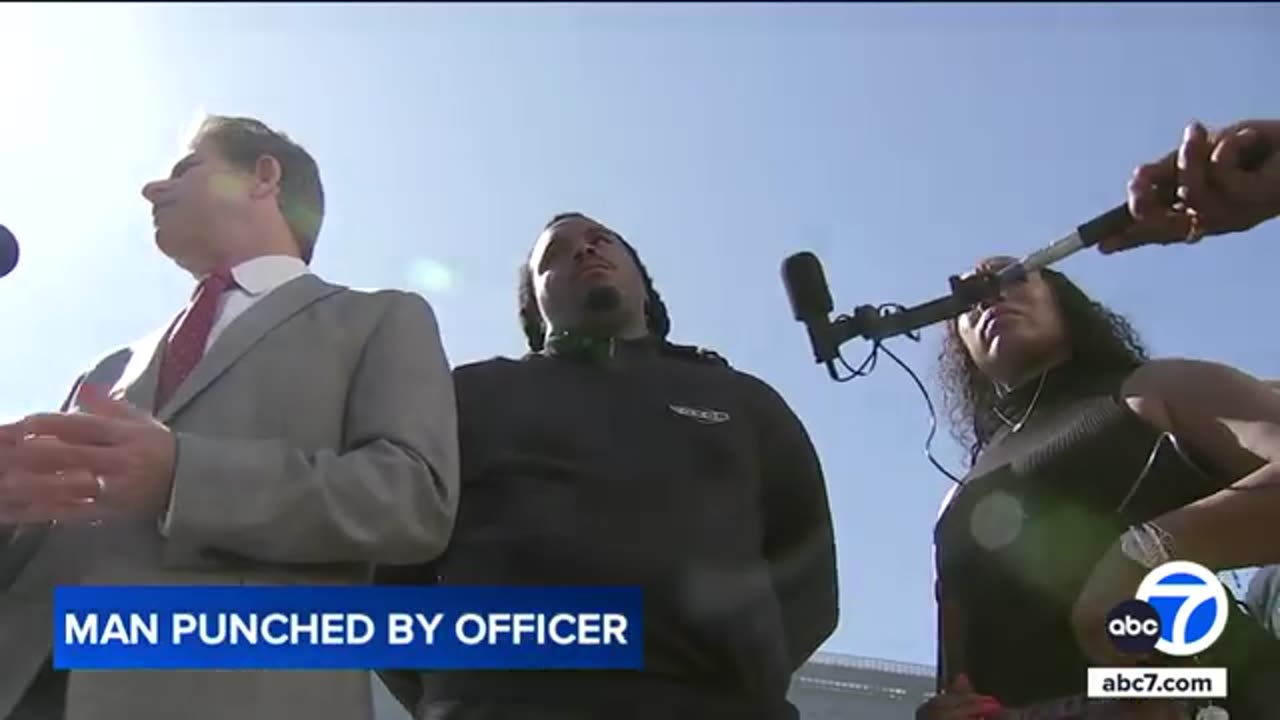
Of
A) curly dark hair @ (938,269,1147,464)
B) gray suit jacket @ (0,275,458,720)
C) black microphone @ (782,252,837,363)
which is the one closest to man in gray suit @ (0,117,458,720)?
gray suit jacket @ (0,275,458,720)

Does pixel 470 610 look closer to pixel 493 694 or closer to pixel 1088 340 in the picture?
pixel 493 694

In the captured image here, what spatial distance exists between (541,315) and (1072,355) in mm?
1044

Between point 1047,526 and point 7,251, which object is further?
point 1047,526

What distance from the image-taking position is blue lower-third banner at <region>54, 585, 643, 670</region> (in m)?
1.80

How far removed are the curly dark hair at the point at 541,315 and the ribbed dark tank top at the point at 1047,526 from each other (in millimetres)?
715

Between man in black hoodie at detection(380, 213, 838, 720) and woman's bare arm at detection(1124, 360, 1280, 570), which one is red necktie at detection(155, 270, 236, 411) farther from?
woman's bare arm at detection(1124, 360, 1280, 570)

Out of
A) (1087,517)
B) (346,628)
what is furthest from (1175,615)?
(346,628)

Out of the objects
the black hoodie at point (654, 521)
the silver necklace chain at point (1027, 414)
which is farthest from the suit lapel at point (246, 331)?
the silver necklace chain at point (1027, 414)

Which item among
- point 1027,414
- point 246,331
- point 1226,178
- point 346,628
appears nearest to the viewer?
point 1226,178

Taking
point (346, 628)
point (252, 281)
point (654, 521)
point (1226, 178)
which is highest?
point (252, 281)

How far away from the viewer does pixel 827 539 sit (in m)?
2.46

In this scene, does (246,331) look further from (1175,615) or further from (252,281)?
(1175,615)

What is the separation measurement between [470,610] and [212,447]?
47cm

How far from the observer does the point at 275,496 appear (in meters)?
1.78
